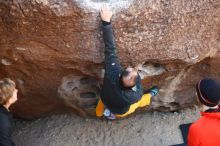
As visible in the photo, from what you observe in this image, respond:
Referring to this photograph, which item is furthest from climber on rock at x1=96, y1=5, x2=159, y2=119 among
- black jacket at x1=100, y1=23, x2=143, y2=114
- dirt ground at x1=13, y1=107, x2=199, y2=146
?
dirt ground at x1=13, y1=107, x2=199, y2=146

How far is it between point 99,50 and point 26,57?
1.56 feet

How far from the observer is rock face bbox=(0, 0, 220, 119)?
235 cm

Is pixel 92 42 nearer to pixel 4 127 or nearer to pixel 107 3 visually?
pixel 107 3

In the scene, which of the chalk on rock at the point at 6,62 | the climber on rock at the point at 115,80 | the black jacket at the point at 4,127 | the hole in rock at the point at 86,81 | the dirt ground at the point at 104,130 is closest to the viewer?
the black jacket at the point at 4,127

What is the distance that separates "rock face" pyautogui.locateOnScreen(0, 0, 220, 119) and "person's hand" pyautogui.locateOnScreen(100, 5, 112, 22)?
4 centimetres

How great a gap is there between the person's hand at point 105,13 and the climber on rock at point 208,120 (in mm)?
641

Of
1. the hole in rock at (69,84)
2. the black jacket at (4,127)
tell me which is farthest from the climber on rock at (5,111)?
the hole in rock at (69,84)

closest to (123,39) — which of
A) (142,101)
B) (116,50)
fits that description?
(116,50)

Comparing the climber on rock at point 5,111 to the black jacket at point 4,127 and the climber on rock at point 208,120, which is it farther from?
the climber on rock at point 208,120

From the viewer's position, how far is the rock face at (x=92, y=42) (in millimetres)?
2352

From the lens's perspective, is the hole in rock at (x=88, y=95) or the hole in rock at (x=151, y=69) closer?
the hole in rock at (x=151, y=69)

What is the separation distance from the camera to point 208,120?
2.01 metres

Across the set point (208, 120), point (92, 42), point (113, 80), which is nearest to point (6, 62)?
point (92, 42)

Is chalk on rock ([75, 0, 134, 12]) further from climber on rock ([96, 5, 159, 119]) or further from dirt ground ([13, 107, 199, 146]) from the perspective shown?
dirt ground ([13, 107, 199, 146])
